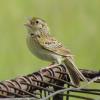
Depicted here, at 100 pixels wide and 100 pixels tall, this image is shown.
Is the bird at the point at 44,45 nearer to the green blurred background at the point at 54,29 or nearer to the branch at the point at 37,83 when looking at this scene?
the branch at the point at 37,83

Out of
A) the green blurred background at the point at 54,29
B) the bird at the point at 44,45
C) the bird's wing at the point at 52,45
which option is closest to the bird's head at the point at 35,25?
the bird at the point at 44,45

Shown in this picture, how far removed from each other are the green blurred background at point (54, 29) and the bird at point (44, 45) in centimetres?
Result: 232

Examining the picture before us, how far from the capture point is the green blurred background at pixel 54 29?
1025 centimetres

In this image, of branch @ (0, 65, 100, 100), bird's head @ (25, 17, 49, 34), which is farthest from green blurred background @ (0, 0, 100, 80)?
branch @ (0, 65, 100, 100)

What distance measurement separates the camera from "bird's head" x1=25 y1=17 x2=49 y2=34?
7270 millimetres

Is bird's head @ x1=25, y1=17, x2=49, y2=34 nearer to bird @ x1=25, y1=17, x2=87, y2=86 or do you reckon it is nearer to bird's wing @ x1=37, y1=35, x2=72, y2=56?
bird @ x1=25, y1=17, x2=87, y2=86

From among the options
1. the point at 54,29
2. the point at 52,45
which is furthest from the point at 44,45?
the point at 54,29

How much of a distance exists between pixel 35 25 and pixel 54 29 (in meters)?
3.77

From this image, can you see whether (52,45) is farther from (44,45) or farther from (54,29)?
(54,29)

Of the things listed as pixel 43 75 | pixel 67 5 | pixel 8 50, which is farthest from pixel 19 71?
pixel 43 75

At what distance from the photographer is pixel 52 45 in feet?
23.5

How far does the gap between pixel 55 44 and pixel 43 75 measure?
2122mm

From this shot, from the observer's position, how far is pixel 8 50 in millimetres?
10367

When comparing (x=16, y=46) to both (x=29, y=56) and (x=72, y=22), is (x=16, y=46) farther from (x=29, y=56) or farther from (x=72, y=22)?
(x=72, y=22)
